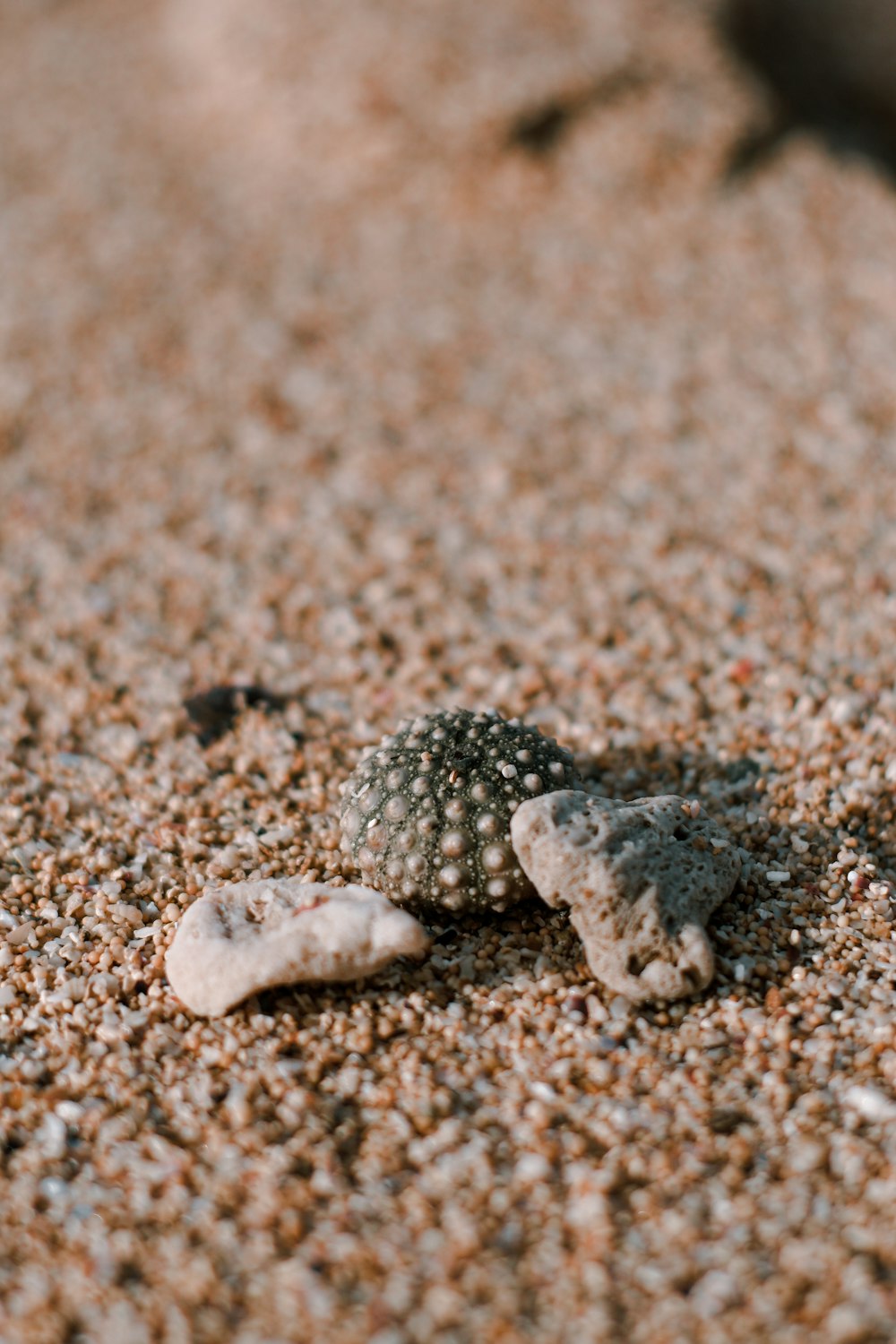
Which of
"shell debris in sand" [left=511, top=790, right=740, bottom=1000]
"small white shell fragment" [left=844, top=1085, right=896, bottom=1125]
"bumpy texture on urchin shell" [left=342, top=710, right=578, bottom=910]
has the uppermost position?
"bumpy texture on urchin shell" [left=342, top=710, right=578, bottom=910]

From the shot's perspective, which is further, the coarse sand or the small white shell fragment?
the small white shell fragment

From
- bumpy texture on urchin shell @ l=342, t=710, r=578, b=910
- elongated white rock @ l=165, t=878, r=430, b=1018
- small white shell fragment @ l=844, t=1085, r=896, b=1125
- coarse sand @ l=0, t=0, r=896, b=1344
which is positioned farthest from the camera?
bumpy texture on urchin shell @ l=342, t=710, r=578, b=910

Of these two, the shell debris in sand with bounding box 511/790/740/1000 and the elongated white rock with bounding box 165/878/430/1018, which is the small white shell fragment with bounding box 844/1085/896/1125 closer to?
the shell debris in sand with bounding box 511/790/740/1000

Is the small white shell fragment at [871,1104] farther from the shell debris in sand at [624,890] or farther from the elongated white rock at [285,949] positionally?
the elongated white rock at [285,949]

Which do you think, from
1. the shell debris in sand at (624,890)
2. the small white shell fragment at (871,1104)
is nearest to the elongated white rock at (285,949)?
the shell debris in sand at (624,890)

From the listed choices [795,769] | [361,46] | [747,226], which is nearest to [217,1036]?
[795,769]

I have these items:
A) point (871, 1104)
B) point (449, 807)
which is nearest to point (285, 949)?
point (449, 807)

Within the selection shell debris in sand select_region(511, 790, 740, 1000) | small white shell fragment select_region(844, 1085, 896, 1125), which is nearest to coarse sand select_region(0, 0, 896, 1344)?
small white shell fragment select_region(844, 1085, 896, 1125)

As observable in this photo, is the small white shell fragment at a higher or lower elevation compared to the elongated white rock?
lower
